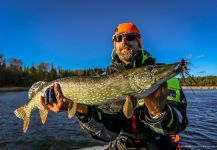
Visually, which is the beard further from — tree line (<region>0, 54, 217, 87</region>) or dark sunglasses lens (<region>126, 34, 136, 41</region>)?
tree line (<region>0, 54, 217, 87</region>)

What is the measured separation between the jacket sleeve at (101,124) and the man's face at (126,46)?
2.65 feet

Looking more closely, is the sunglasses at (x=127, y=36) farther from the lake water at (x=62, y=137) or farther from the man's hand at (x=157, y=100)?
the lake water at (x=62, y=137)

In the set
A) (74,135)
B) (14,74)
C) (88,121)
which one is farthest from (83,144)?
(14,74)

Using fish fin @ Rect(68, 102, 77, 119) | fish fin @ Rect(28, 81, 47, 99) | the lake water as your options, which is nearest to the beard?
fish fin @ Rect(68, 102, 77, 119)

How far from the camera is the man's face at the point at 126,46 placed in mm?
3872

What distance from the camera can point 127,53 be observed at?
388 cm

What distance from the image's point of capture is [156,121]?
316 centimetres

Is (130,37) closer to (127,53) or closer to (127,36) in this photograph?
(127,36)

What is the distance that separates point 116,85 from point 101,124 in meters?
0.76

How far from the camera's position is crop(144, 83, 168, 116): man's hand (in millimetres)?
2918

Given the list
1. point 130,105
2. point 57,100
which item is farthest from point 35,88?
point 130,105

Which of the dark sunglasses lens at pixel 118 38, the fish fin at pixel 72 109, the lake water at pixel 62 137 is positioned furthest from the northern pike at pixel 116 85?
the lake water at pixel 62 137

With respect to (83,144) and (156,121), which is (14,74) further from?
(156,121)

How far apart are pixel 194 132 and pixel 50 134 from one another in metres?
6.47
